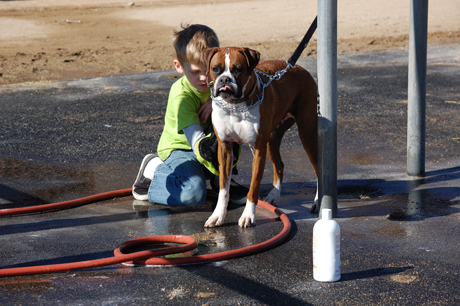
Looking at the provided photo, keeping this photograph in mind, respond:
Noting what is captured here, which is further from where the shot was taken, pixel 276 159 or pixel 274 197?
pixel 276 159

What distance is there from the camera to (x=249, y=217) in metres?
4.50

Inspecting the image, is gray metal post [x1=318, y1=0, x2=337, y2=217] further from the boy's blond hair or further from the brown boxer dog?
the boy's blond hair

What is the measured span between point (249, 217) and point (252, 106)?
0.90 metres

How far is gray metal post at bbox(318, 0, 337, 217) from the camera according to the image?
4391 mm

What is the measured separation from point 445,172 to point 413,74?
1.09 metres

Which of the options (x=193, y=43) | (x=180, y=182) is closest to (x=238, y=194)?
(x=180, y=182)

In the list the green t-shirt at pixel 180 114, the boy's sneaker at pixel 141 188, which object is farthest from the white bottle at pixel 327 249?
the boy's sneaker at pixel 141 188

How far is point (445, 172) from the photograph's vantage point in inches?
230

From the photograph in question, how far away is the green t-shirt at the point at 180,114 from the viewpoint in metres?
5.00

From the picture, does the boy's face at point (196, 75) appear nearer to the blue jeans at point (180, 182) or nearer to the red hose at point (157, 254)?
the blue jeans at point (180, 182)

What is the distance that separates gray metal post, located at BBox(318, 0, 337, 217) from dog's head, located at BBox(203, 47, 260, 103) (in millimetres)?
618

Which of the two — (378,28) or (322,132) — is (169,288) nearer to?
(322,132)

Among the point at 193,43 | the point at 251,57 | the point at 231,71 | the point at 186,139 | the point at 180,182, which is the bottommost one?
the point at 180,182

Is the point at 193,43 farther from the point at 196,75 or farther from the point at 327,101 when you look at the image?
the point at 327,101
